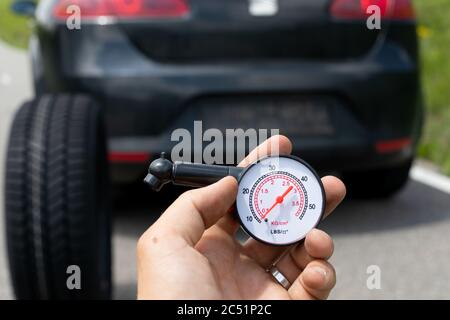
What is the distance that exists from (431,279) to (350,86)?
0.92 m

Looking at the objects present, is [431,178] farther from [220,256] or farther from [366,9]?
[220,256]

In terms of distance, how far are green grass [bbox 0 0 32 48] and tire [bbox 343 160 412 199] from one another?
10287 millimetres

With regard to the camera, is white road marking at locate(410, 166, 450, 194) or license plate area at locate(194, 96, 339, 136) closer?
license plate area at locate(194, 96, 339, 136)

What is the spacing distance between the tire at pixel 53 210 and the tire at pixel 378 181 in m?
2.15

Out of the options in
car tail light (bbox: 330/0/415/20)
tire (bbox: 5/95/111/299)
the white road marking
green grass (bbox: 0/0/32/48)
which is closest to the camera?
tire (bbox: 5/95/111/299)

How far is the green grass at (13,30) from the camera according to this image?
1564cm

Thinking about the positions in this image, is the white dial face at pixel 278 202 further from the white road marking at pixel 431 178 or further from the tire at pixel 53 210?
the white road marking at pixel 431 178

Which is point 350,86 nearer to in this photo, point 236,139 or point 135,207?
point 236,139

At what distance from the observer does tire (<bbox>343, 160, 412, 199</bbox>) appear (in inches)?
205

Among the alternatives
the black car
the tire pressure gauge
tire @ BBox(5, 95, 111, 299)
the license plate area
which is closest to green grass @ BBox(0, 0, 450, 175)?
the black car

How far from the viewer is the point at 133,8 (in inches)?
171

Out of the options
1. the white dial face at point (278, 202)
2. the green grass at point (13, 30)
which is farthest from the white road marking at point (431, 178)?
the green grass at point (13, 30)

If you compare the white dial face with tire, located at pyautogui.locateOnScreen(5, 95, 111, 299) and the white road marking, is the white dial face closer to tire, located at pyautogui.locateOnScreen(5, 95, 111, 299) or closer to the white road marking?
tire, located at pyautogui.locateOnScreen(5, 95, 111, 299)

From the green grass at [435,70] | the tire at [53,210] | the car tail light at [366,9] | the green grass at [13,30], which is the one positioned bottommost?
the green grass at [13,30]
